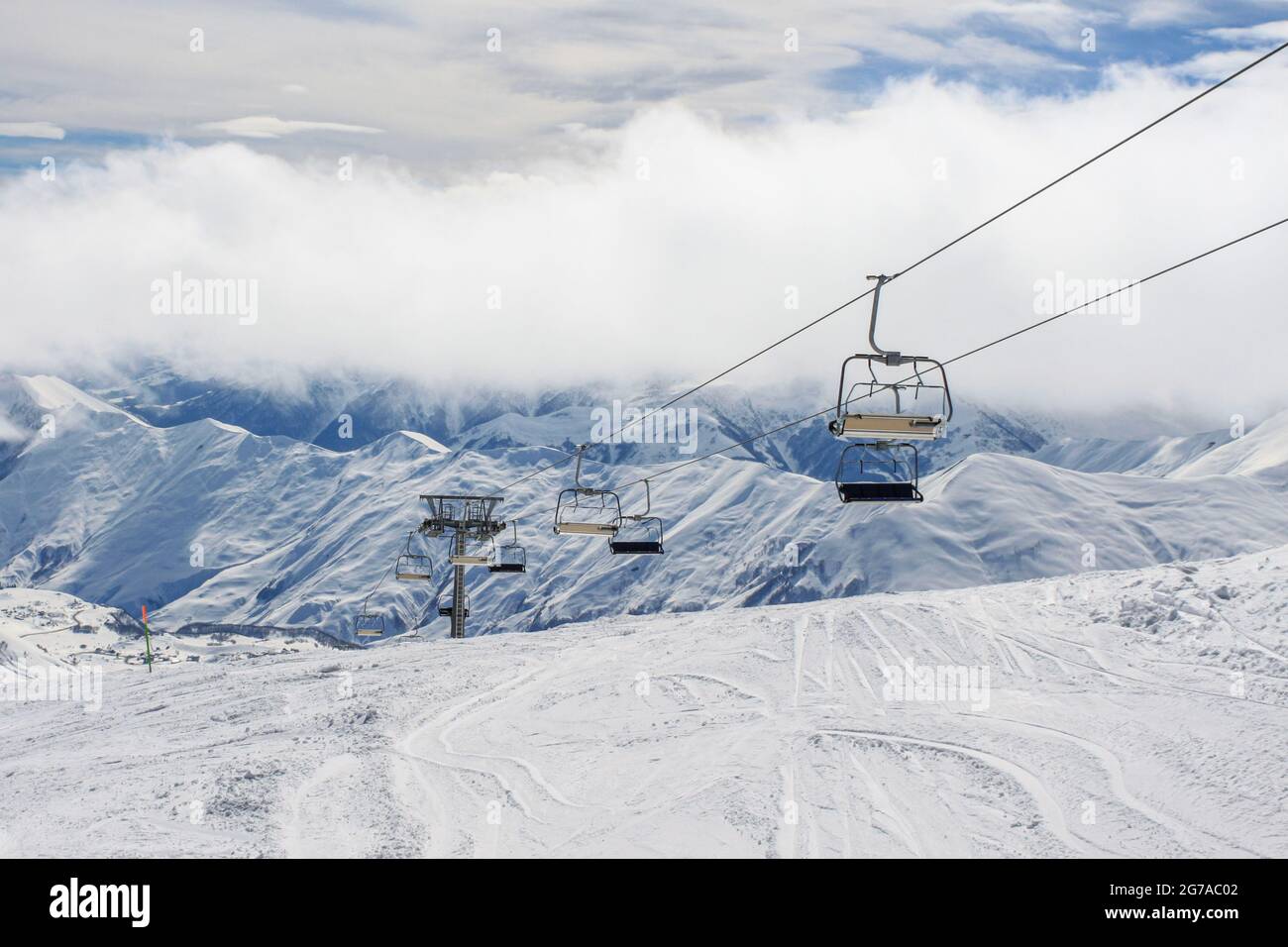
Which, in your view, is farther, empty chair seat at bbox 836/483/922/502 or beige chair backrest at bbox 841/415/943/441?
empty chair seat at bbox 836/483/922/502

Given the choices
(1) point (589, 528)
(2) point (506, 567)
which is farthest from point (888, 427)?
(2) point (506, 567)

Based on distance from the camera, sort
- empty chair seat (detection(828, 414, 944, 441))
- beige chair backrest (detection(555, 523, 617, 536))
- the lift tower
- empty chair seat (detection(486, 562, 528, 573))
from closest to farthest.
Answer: empty chair seat (detection(828, 414, 944, 441)) → beige chair backrest (detection(555, 523, 617, 536)) → empty chair seat (detection(486, 562, 528, 573)) → the lift tower

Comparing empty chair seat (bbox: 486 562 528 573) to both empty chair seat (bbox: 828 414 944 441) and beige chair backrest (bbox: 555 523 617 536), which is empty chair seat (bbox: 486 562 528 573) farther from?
empty chair seat (bbox: 828 414 944 441)

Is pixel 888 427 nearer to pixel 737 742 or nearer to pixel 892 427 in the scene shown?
pixel 892 427

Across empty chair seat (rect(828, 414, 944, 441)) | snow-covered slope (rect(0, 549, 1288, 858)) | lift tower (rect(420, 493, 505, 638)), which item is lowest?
snow-covered slope (rect(0, 549, 1288, 858))

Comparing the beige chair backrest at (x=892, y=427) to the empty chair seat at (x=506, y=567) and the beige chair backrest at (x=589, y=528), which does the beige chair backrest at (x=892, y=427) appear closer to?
the beige chair backrest at (x=589, y=528)

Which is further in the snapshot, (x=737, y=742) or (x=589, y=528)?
(x=589, y=528)

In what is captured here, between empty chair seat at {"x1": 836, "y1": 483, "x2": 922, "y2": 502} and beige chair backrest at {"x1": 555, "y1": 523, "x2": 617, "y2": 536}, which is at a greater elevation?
empty chair seat at {"x1": 836, "y1": 483, "x2": 922, "y2": 502}

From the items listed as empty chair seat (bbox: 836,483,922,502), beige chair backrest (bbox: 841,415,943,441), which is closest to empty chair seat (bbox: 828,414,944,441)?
beige chair backrest (bbox: 841,415,943,441)

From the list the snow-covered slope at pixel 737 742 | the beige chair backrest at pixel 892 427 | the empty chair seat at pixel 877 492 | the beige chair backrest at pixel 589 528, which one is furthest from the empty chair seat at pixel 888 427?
the beige chair backrest at pixel 589 528
